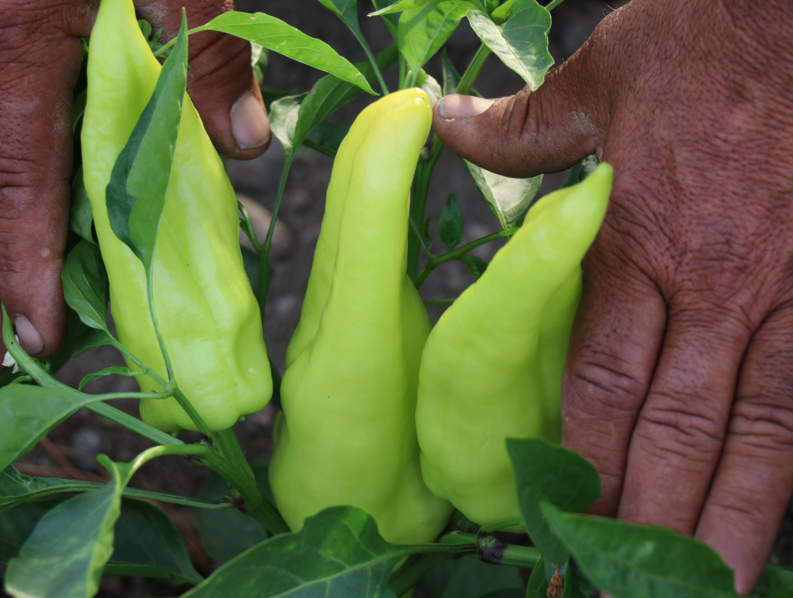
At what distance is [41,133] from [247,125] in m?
0.20

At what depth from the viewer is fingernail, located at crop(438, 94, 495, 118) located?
658 millimetres

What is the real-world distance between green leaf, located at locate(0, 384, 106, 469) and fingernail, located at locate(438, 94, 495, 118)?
41 cm

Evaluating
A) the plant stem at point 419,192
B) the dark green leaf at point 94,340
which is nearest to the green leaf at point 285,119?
the plant stem at point 419,192

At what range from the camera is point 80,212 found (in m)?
0.58

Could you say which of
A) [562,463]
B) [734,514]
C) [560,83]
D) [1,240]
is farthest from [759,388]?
[1,240]

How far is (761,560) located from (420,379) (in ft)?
0.90

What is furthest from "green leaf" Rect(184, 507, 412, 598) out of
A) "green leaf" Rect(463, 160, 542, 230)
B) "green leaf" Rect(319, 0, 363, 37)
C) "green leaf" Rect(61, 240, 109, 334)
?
"green leaf" Rect(319, 0, 363, 37)

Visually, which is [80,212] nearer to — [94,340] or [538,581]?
[94,340]

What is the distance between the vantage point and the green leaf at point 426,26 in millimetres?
559

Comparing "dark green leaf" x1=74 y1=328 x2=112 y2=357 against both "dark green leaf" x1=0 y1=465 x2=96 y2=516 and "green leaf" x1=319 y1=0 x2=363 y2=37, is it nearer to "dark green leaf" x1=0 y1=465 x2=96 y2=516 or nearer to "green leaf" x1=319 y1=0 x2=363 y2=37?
"dark green leaf" x1=0 y1=465 x2=96 y2=516

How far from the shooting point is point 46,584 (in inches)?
14.8

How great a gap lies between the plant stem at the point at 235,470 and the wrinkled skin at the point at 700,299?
266mm

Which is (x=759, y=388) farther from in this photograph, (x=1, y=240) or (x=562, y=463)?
(x=1, y=240)

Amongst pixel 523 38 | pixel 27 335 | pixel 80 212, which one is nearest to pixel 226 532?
pixel 27 335
